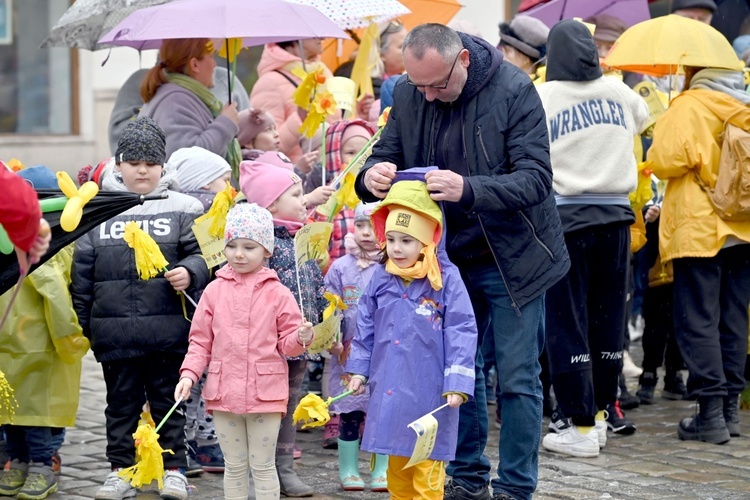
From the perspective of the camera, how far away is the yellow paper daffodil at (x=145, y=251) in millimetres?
5828

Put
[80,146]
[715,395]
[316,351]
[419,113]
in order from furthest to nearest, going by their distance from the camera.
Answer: [80,146] → [715,395] → [316,351] → [419,113]

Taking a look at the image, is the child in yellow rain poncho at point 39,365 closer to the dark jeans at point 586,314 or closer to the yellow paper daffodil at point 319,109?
the yellow paper daffodil at point 319,109

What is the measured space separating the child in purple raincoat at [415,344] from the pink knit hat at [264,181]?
3.55 feet

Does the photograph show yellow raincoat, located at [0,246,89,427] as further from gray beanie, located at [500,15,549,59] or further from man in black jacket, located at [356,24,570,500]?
gray beanie, located at [500,15,549,59]

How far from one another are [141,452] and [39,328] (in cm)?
129

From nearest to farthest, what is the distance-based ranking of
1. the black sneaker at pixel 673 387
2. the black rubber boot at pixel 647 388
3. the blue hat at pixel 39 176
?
the blue hat at pixel 39 176 < the black rubber boot at pixel 647 388 < the black sneaker at pixel 673 387

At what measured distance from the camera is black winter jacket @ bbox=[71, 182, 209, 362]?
6074 millimetres

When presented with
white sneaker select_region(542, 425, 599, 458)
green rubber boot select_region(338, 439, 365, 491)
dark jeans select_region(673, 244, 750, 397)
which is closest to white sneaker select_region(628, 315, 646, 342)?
dark jeans select_region(673, 244, 750, 397)

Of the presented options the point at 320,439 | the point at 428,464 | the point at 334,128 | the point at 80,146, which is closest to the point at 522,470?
the point at 428,464

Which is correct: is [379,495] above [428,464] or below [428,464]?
below

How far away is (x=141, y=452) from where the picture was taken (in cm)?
525

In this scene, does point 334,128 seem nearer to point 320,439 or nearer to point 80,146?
point 320,439

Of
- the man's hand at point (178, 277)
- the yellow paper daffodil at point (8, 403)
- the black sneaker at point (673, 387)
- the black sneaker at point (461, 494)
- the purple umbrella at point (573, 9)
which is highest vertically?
the purple umbrella at point (573, 9)

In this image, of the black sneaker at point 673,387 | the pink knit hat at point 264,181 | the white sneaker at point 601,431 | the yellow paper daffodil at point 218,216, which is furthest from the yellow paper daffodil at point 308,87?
the black sneaker at point 673,387
